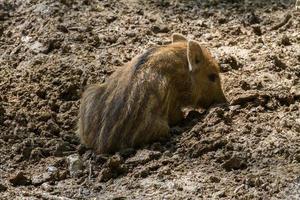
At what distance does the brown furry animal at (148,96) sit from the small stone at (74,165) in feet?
0.61

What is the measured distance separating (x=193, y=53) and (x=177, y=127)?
684 millimetres

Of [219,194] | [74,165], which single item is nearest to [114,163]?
[74,165]

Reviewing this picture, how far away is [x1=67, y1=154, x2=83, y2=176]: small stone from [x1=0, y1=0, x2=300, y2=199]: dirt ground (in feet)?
0.03

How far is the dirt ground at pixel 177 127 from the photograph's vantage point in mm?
5430

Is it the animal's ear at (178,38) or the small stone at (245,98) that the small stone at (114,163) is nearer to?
the small stone at (245,98)

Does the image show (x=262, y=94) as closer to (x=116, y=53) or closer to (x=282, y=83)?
(x=282, y=83)

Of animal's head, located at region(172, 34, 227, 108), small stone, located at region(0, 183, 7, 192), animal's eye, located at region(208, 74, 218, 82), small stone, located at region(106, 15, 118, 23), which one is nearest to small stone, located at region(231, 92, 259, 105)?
animal's head, located at region(172, 34, 227, 108)

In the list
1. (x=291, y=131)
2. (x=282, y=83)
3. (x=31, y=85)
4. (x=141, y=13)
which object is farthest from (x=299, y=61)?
(x=31, y=85)

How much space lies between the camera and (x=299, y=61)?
686 centimetres

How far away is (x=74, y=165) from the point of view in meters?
5.88

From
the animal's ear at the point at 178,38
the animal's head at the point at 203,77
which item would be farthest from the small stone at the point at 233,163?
the animal's ear at the point at 178,38

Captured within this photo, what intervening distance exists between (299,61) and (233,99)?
85 cm

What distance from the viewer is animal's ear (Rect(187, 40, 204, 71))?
652 cm

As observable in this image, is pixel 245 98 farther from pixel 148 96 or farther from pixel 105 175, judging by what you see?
pixel 105 175
